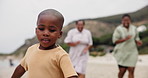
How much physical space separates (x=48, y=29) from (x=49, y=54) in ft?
0.69

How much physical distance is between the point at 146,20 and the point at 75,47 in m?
17.8

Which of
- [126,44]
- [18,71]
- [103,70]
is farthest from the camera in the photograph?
[103,70]

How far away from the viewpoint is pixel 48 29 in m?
2.65

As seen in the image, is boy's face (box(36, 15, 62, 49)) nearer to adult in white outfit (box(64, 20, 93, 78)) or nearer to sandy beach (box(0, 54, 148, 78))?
adult in white outfit (box(64, 20, 93, 78))

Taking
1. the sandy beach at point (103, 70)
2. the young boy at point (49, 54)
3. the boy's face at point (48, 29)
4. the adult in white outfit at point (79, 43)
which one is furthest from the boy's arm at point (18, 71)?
the sandy beach at point (103, 70)

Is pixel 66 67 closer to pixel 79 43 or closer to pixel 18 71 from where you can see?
pixel 18 71

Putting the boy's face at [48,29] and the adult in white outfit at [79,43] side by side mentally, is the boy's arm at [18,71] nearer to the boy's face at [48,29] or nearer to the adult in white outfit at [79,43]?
→ the boy's face at [48,29]

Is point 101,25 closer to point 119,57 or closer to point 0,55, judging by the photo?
point 0,55

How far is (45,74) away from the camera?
271 centimetres

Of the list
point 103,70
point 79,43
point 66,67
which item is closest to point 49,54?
point 66,67

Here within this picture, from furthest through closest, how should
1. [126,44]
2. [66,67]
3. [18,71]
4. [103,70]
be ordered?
[103,70] < [126,44] < [18,71] < [66,67]

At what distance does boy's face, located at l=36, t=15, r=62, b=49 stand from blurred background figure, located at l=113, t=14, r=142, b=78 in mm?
4229

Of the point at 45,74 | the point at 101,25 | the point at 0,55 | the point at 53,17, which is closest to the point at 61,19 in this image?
the point at 53,17

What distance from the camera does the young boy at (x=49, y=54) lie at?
2648 mm
